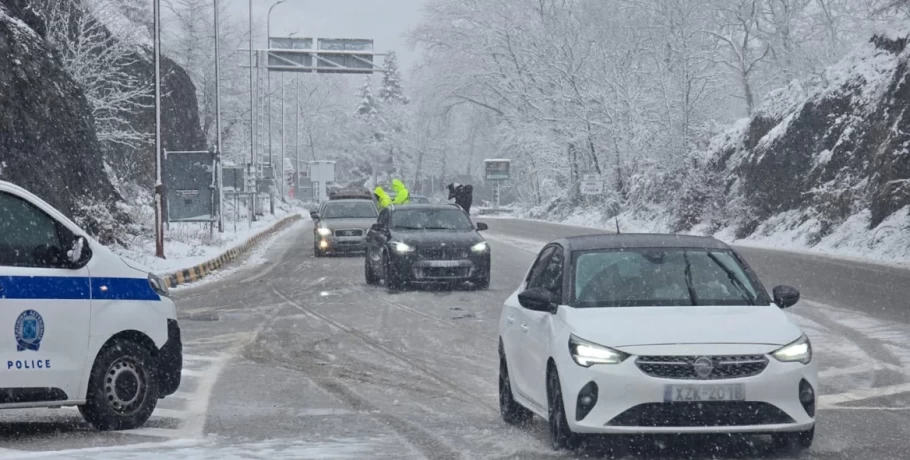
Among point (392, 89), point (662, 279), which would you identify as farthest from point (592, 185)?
point (392, 89)

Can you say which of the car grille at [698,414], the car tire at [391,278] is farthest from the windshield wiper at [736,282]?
the car tire at [391,278]

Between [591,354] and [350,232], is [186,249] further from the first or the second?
[591,354]

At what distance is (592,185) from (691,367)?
54.5 m

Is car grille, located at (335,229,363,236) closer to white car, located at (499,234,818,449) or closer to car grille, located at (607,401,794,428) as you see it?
white car, located at (499,234,818,449)

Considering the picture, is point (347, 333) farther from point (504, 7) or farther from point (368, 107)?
point (368, 107)

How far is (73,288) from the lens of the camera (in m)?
8.47

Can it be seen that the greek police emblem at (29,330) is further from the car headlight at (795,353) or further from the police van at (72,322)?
the car headlight at (795,353)

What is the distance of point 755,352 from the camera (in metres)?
7.46

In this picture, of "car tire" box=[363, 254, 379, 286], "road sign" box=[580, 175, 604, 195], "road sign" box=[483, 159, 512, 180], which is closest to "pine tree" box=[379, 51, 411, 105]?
"road sign" box=[483, 159, 512, 180]

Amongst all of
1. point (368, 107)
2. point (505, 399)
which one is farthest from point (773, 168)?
point (368, 107)

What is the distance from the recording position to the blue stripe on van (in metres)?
8.13

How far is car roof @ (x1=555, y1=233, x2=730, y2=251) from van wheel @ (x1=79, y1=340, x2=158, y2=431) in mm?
3063

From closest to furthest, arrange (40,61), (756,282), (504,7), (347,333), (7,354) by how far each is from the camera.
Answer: (7,354) → (756,282) → (347,333) → (40,61) → (504,7)

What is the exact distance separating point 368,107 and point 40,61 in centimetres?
12736
